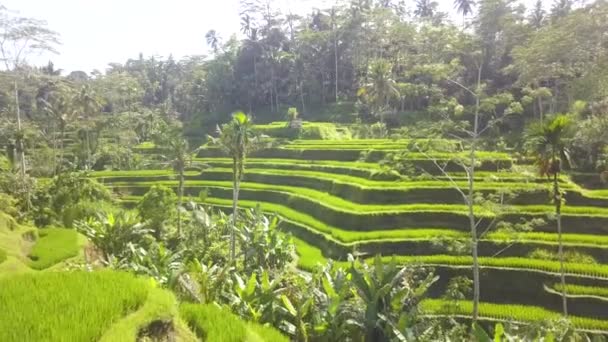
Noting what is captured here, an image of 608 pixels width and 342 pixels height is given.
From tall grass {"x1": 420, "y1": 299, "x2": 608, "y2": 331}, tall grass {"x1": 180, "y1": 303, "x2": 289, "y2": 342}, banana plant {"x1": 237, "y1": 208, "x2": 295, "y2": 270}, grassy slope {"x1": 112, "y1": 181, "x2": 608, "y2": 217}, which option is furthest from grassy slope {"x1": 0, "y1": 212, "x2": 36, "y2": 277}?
grassy slope {"x1": 112, "y1": 181, "x2": 608, "y2": 217}

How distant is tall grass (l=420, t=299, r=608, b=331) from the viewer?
622 inches

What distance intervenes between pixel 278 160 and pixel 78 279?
31.9 meters

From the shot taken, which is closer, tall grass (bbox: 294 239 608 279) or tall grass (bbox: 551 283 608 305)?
tall grass (bbox: 551 283 608 305)

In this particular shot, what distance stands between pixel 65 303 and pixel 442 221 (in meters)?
18.9

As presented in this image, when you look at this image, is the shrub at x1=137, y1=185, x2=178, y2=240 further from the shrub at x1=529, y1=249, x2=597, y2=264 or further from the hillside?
the hillside

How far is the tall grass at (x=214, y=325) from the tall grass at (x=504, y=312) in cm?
1158

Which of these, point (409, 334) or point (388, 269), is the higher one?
point (388, 269)

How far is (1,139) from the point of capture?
147 feet

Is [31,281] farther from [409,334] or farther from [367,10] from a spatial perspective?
[367,10]

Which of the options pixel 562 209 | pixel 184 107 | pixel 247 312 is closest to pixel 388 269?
pixel 247 312

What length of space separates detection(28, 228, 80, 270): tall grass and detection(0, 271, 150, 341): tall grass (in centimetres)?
880

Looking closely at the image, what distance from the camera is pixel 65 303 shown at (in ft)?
16.2

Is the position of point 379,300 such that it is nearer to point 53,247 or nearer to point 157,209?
point 53,247

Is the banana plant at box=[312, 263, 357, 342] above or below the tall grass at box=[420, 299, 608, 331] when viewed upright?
above
